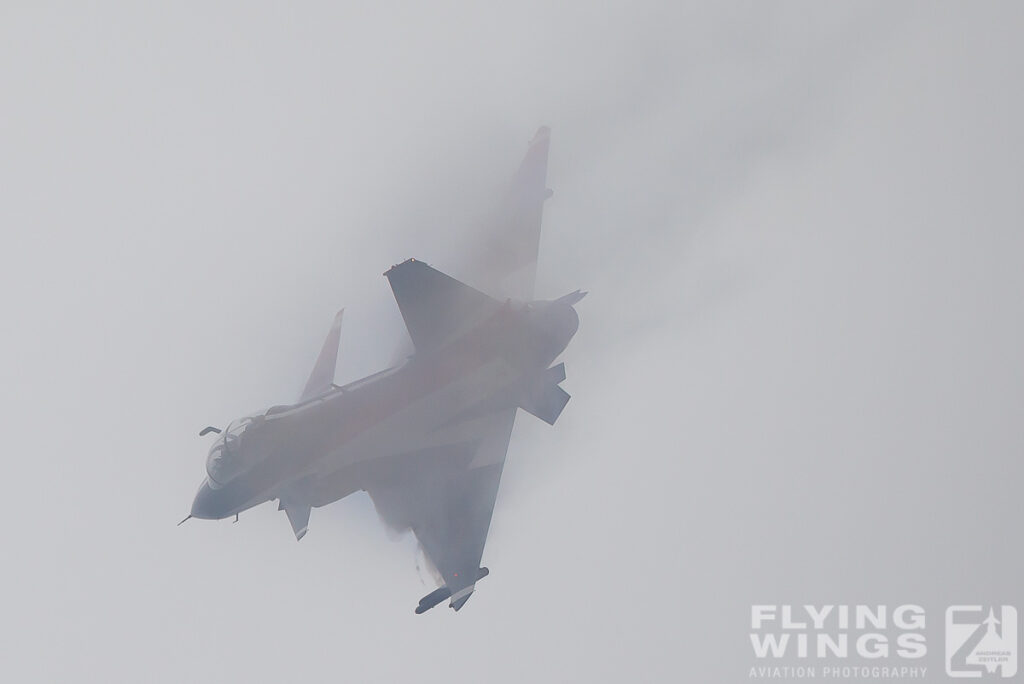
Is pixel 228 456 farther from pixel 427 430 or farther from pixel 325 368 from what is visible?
pixel 427 430

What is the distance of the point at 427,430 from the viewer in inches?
1400

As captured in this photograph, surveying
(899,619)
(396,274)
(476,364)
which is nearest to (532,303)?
(476,364)

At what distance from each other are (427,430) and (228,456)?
317 inches

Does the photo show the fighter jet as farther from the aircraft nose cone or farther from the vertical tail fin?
the vertical tail fin

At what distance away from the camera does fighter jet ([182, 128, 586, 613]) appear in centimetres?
3409

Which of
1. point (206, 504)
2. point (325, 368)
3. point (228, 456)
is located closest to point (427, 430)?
point (325, 368)

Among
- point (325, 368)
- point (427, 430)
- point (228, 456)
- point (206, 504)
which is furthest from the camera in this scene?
point (325, 368)

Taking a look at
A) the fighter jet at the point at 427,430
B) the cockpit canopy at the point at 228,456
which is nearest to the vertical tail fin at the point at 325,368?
the fighter jet at the point at 427,430

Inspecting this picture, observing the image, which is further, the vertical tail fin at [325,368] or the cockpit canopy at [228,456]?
the vertical tail fin at [325,368]

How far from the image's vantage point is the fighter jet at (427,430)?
34.1 metres

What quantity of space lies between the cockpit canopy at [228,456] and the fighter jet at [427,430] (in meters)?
0.04

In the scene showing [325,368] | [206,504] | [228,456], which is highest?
[325,368]

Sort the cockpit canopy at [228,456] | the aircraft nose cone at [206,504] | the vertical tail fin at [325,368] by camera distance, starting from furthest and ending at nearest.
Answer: the vertical tail fin at [325,368] → the aircraft nose cone at [206,504] → the cockpit canopy at [228,456]

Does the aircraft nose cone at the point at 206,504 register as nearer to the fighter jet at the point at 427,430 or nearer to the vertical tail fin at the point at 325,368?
the fighter jet at the point at 427,430
